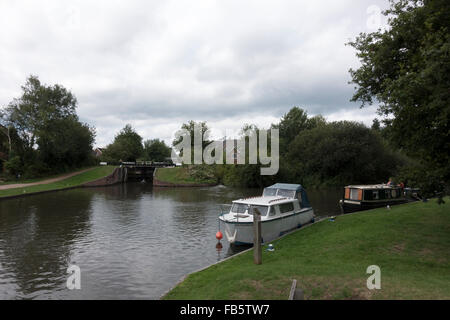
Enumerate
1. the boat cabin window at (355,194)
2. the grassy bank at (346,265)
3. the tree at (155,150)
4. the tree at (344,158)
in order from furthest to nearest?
the tree at (155,150)
the tree at (344,158)
the boat cabin window at (355,194)
the grassy bank at (346,265)

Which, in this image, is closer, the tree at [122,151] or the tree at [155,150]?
the tree at [122,151]

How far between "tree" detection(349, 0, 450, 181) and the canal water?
36.7 ft

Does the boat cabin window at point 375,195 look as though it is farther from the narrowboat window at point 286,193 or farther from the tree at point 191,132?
the tree at point 191,132

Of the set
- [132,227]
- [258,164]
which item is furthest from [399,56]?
[258,164]

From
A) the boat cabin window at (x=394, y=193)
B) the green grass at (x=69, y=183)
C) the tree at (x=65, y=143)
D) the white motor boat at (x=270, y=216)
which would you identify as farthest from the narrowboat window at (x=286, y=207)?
the tree at (x=65, y=143)

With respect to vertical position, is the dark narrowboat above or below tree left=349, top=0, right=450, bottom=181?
below

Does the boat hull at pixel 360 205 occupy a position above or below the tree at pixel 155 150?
below

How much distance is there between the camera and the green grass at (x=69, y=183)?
4255cm

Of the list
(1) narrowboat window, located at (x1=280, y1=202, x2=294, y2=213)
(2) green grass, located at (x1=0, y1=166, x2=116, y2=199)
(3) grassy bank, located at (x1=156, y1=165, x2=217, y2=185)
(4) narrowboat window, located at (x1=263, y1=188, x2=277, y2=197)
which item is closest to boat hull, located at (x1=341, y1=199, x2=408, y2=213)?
(4) narrowboat window, located at (x1=263, y1=188, x2=277, y2=197)

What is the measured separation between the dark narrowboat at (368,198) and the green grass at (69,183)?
4150 centimetres

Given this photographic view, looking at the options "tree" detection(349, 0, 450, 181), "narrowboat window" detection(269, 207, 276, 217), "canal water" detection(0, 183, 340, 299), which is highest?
"tree" detection(349, 0, 450, 181)

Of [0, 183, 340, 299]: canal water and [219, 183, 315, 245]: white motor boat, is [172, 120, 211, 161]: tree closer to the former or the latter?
[0, 183, 340, 299]: canal water

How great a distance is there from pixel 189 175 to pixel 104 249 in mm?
51463

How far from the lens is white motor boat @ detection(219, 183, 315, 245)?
59.6 feet
